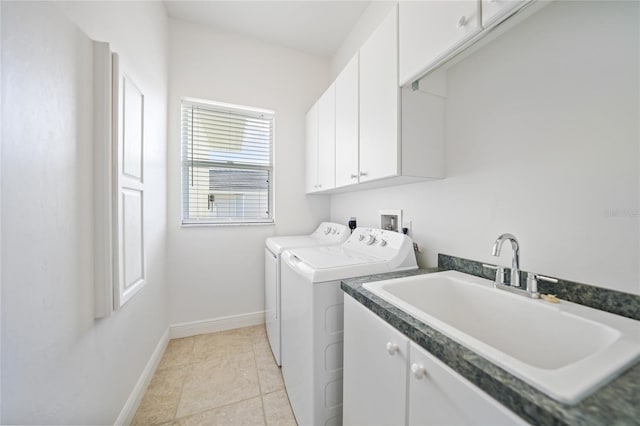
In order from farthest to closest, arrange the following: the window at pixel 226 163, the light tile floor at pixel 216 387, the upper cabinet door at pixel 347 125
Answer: the window at pixel 226 163 → the upper cabinet door at pixel 347 125 → the light tile floor at pixel 216 387

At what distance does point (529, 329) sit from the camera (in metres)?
0.83

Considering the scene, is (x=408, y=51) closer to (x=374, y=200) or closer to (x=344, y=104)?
(x=344, y=104)

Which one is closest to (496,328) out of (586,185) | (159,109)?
(586,185)

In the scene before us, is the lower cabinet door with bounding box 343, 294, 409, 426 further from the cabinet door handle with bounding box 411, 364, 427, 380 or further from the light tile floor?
the light tile floor

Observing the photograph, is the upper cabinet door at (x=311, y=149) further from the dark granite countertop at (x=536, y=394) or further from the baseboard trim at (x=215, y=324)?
the dark granite countertop at (x=536, y=394)

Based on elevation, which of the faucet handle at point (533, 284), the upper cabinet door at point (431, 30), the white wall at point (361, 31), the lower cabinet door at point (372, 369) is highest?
the white wall at point (361, 31)

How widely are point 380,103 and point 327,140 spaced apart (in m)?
0.72

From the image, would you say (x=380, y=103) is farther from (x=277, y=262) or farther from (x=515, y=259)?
(x=277, y=262)

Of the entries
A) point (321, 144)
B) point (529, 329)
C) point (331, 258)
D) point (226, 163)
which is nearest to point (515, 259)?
point (529, 329)

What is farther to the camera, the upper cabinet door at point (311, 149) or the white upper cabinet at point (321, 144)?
the upper cabinet door at point (311, 149)

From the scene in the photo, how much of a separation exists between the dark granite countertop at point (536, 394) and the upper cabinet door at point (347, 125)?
1.11 metres

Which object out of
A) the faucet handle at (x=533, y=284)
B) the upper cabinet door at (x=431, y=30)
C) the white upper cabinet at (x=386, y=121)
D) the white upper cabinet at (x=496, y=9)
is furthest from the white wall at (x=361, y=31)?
the faucet handle at (x=533, y=284)

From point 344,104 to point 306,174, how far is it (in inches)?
38.5

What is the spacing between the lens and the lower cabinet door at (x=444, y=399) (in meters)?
0.48
